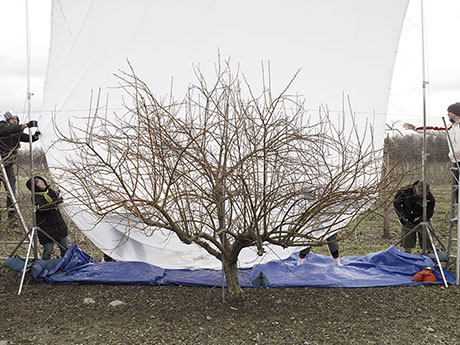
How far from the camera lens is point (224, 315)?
13.6 ft

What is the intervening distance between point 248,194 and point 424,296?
2.36 m

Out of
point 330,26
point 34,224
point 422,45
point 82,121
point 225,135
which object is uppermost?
point 330,26

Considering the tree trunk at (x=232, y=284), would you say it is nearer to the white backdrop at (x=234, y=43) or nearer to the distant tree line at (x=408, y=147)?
the distant tree line at (x=408, y=147)

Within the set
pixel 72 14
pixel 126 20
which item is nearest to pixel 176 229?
pixel 126 20

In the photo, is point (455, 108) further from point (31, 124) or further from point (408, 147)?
point (31, 124)

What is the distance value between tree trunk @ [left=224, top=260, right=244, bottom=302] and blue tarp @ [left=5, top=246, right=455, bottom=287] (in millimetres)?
558

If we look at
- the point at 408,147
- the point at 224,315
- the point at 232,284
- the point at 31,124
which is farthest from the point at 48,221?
the point at 408,147

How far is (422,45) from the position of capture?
5.41 metres

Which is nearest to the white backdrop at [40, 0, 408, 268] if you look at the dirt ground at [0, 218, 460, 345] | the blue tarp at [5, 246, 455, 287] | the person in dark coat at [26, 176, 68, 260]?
the person in dark coat at [26, 176, 68, 260]

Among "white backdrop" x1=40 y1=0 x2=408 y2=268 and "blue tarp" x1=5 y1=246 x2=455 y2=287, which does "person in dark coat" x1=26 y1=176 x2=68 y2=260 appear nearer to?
"blue tarp" x1=5 y1=246 x2=455 y2=287

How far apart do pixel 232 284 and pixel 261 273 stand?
2.21 feet

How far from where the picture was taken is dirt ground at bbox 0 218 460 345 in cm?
373

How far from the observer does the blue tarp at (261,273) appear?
16.5 feet

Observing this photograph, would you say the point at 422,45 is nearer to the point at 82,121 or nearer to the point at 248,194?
the point at 248,194
